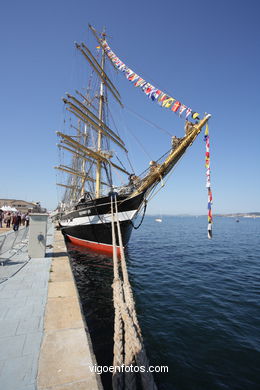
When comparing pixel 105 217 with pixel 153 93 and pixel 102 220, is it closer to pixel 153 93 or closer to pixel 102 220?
pixel 102 220

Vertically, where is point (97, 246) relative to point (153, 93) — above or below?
below

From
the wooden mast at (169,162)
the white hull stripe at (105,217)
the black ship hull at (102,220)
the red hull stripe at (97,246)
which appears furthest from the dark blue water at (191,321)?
the wooden mast at (169,162)

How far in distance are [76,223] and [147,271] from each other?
8473 millimetres

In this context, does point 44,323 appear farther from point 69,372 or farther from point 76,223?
point 76,223

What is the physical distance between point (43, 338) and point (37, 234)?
5.50m

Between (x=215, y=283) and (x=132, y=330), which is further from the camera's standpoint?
(x=215, y=283)

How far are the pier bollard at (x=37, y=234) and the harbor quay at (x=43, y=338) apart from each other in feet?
7.82

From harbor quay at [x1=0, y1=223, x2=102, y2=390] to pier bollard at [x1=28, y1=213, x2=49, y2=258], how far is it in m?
2.38

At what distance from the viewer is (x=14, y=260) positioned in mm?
7398

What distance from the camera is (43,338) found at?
9.67 feet

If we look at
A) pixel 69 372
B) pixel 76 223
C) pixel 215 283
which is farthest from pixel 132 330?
pixel 76 223

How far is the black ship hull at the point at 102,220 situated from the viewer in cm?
1302

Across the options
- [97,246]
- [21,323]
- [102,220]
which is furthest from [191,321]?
[97,246]

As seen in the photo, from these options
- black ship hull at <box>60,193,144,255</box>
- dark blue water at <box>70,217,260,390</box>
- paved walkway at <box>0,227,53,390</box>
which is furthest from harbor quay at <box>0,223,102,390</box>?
black ship hull at <box>60,193,144,255</box>
